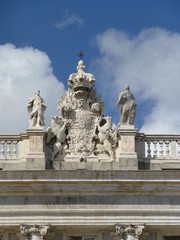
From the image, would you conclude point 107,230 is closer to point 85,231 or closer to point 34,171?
point 85,231

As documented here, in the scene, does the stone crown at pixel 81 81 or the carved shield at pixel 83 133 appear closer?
the carved shield at pixel 83 133

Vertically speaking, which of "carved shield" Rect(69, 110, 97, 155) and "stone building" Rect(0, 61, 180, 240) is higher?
"carved shield" Rect(69, 110, 97, 155)

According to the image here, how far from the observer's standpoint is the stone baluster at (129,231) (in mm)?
28625

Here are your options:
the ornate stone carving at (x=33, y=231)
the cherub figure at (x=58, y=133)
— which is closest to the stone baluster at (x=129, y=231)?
the ornate stone carving at (x=33, y=231)

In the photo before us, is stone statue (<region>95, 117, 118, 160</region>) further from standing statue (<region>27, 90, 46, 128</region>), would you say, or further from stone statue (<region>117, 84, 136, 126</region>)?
standing statue (<region>27, 90, 46, 128</region>)

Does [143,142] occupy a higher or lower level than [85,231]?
higher

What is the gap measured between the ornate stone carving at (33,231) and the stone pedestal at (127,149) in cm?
322

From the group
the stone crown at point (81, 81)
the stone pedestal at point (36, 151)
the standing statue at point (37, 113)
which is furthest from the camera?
the stone crown at point (81, 81)

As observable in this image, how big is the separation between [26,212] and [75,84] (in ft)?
15.7

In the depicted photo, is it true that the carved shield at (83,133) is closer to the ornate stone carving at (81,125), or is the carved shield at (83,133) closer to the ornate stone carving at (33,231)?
the ornate stone carving at (81,125)

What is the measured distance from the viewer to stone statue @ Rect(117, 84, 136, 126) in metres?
30.2

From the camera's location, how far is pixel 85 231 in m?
29.0

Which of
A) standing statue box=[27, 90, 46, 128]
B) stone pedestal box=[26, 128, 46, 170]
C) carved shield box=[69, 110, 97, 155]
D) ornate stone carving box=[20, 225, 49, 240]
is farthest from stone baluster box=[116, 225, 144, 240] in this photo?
standing statue box=[27, 90, 46, 128]

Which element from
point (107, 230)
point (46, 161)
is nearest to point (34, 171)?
point (46, 161)
